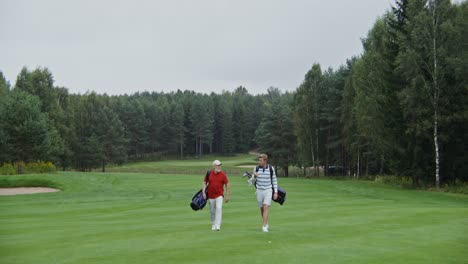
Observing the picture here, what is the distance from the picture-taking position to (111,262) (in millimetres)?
10938

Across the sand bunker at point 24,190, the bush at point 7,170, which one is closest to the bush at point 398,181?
the sand bunker at point 24,190

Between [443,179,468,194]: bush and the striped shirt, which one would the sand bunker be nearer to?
the striped shirt

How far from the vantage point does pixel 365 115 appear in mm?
48531

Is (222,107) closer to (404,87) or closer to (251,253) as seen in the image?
(404,87)

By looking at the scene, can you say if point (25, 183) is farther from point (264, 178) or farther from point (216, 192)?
point (264, 178)

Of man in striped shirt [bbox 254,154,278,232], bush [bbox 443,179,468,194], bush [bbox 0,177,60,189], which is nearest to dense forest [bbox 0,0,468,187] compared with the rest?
bush [bbox 443,179,468,194]

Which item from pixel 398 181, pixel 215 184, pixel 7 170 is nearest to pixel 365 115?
pixel 398 181

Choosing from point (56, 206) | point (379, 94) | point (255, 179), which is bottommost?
A: point (56, 206)

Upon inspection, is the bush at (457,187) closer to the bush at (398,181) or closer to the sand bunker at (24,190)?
the bush at (398,181)

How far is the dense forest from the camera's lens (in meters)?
37.9

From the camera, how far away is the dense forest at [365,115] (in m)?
37.9

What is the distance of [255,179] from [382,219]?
6246 millimetres

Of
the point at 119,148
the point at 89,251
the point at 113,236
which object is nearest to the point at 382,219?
the point at 113,236

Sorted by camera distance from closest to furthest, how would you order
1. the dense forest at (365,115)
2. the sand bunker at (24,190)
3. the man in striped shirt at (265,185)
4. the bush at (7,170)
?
the man in striped shirt at (265,185), the sand bunker at (24,190), the dense forest at (365,115), the bush at (7,170)
